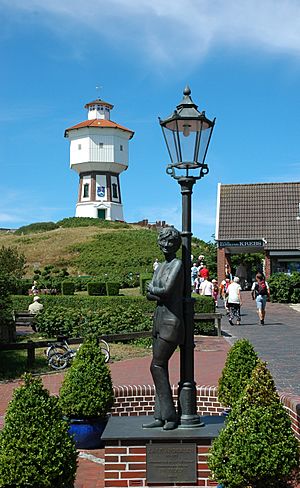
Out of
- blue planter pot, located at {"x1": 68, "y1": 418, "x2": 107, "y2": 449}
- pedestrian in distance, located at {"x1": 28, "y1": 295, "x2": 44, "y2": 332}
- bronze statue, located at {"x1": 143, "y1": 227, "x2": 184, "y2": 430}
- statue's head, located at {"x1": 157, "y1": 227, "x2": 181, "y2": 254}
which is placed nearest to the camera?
bronze statue, located at {"x1": 143, "y1": 227, "x2": 184, "y2": 430}

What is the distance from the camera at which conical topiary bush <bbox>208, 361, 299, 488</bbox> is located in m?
4.63

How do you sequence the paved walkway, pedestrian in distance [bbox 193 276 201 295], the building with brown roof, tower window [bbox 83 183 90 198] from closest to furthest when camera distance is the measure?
the paved walkway < pedestrian in distance [bbox 193 276 201 295] < the building with brown roof < tower window [bbox 83 183 90 198]

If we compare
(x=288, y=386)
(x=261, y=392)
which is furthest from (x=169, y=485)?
(x=288, y=386)

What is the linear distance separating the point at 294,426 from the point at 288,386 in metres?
4.44

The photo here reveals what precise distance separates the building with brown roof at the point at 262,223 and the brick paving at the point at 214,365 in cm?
1463

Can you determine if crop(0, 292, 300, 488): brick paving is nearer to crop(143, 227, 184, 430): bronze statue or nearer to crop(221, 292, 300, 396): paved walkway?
crop(221, 292, 300, 396): paved walkway

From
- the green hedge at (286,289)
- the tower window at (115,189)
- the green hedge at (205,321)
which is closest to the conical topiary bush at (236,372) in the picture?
the green hedge at (205,321)

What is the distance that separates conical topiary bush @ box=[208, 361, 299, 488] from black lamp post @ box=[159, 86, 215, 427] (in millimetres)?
1109

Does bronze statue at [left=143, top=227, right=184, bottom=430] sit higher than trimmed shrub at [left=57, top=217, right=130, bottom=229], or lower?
lower

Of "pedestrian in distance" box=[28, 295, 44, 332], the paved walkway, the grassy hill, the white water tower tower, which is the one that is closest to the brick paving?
the paved walkway

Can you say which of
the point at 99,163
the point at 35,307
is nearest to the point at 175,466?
the point at 35,307

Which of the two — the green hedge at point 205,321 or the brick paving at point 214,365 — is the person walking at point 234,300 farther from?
the green hedge at point 205,321

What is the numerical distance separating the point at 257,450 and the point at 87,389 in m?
2.92

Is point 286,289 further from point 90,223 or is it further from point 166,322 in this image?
point 90,223
